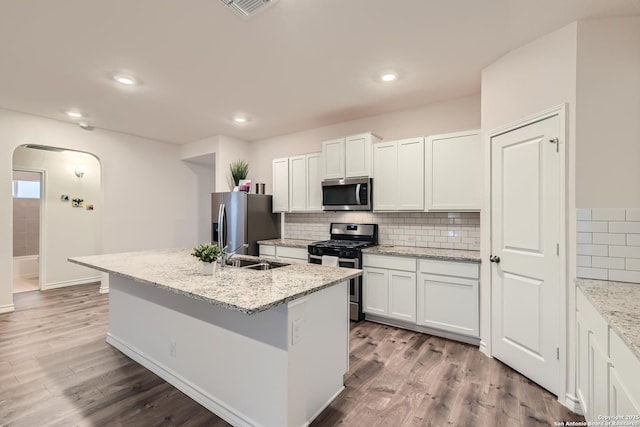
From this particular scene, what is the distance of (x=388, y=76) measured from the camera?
2955 mm

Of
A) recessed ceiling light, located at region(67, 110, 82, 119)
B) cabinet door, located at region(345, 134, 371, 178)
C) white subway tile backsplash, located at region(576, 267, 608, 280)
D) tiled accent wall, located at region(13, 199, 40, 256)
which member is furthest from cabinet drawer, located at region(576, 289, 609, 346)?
tiled accent wall, located at region(13, 199, 40, 256)

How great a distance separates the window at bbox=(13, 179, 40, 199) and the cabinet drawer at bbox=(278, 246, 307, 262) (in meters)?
5.91

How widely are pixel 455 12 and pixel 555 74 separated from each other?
0.86 m

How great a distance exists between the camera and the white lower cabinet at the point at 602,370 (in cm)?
116

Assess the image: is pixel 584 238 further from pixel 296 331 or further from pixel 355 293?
pixel 355 293

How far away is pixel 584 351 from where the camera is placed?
1.80m

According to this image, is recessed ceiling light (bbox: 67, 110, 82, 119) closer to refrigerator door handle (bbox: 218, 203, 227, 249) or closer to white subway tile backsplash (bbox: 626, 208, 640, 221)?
refrigerator door handle (bbox: 218, 203, 227, 249)

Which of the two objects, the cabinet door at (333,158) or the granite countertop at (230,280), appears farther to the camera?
the cabinet door at (333,158)

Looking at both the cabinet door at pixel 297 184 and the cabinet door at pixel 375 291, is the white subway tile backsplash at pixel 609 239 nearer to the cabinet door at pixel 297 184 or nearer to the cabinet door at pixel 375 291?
the cabinet door at pixel 375 291

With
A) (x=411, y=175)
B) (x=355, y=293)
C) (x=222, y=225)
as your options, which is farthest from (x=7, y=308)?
(x=411, y=175)

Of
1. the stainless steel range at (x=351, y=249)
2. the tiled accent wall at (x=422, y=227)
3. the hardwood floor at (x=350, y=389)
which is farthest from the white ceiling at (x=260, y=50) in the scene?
the hardwood floor at (x=350, y=389)

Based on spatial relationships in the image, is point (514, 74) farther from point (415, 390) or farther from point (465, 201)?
point (415, 390)

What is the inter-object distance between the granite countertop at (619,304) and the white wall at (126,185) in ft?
19.3

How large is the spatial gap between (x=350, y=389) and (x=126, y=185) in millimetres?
4901
